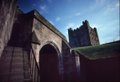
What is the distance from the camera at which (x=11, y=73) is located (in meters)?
3.95

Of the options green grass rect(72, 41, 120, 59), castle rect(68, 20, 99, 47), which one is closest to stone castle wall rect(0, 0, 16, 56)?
green grass rect(72, 41, 120, 59)

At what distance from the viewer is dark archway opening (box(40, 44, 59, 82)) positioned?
9898mm

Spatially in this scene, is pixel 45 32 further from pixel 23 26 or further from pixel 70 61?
pixel 70 61

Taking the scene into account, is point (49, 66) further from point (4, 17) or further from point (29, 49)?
point (4, 17)

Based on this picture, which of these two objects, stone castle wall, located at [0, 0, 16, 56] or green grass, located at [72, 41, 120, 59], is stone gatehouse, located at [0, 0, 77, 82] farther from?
green grass, located at [72, 41, 120, 59]

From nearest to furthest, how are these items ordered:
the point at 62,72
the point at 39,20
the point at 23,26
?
the point at 23,26, the point at 39,20, the point at 62,72

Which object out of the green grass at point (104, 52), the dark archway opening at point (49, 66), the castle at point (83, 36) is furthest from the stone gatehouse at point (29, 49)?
the castle at point (83, 36)

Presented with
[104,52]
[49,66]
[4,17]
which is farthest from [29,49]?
[104,52]

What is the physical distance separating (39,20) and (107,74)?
8.53 m

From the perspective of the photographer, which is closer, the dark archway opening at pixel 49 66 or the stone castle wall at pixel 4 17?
the stone castle wall at pixel 4 17

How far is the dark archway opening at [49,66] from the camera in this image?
9.90 meters

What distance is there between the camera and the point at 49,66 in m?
10.1

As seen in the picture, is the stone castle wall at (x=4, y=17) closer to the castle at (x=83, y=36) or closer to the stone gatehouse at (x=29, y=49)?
the stone gatehouse at (x=29, y=49)

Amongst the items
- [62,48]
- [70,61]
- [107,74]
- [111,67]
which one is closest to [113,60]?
[111,67]
